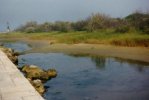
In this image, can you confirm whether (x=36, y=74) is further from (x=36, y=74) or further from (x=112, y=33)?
(x=112, y=33)

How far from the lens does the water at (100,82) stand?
13.1 m

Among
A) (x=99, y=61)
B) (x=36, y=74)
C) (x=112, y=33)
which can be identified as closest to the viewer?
(x=36, y=74)

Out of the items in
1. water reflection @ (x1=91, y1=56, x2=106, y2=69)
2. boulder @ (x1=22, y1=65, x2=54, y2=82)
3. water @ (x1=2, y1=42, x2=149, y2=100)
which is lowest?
water reflection @ (x1=91, y1=56, x2=106, y2=69)

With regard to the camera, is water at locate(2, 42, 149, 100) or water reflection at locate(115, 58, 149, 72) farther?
water reflection at locate(115, 58, 149, 72)

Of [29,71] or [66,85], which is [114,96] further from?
[29,71]

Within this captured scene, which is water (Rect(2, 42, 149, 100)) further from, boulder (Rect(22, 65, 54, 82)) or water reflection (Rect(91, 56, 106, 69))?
boulder (Rect(22, 65, 54, 82))

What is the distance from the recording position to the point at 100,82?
15641 millimetres

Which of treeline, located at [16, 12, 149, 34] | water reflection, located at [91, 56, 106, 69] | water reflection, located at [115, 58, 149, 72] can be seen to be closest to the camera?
water reflection, located at [115, 58, 149, 72]

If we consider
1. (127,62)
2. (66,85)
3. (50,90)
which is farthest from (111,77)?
(127,62)

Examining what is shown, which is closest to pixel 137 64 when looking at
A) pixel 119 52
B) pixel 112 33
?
pixel 119 52

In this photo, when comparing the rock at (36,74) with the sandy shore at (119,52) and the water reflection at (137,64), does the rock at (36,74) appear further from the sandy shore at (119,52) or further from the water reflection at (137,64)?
the sandy shore at (119,52)

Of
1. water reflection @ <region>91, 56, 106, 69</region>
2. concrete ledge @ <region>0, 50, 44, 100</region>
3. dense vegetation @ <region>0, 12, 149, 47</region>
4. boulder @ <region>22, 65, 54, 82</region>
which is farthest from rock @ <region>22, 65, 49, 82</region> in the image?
dense vegetation @ <region>0, 12, 149, 47</region>

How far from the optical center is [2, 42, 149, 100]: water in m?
13.1

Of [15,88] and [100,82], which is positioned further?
[100,82]
